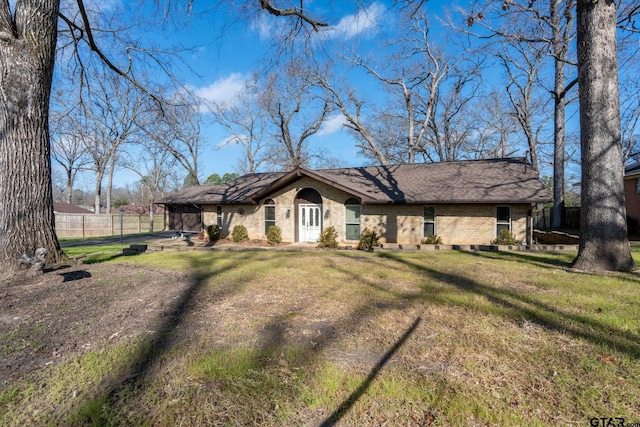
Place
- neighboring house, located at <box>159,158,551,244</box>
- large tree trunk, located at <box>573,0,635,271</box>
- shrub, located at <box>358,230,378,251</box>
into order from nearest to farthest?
1. large tree trunk, located at <box>573,0,635,271</box>
2. neighboring house, located at <box>159,158,551,244</box>
3. shrub, located at <box>358,230,378,251</box>

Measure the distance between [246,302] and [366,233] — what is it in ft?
34.3

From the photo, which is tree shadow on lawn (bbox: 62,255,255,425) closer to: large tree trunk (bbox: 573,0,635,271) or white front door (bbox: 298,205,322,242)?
large tree trunk (bbox: 573,0,635,271)

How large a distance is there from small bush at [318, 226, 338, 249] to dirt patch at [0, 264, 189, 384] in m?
8.58

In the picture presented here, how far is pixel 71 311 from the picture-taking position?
4043 mm

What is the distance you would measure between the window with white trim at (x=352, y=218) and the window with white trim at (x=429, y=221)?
9.90 ft

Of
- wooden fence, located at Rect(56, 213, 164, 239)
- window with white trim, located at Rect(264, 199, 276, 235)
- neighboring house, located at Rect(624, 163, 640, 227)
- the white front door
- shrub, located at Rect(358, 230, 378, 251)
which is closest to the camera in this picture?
shrub, located at Rect(358, 230, 378, 251)

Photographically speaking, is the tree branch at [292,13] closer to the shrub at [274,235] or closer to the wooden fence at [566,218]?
the shrub at [274,235]

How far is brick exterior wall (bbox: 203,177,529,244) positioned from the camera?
43.9 ft

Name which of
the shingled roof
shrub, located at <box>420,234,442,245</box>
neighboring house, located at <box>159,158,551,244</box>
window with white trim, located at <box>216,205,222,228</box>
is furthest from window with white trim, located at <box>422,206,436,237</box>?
window with white trim, located at <box>216,205,222,228</box>

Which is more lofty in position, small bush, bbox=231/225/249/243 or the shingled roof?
the shingled roof

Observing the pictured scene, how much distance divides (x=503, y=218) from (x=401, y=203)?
432 cm

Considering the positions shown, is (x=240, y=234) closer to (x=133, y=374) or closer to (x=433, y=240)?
(x=433, y=240)

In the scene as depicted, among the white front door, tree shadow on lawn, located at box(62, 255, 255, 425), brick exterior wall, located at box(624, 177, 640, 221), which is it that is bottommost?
tree shadow on lawn, located at box(62, 255, 255, 425)

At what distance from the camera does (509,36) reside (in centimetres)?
995
